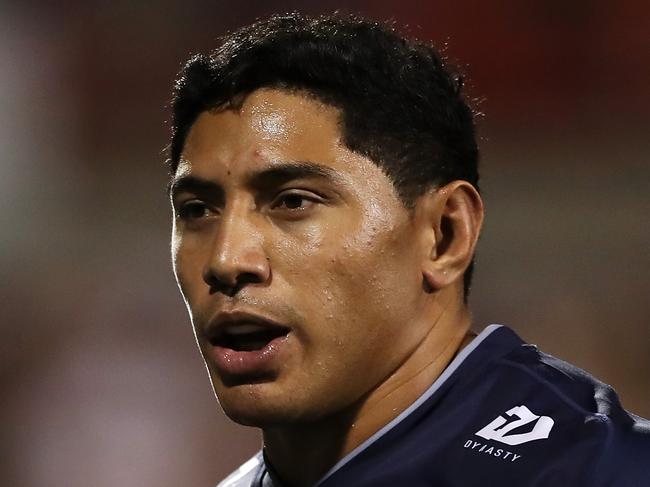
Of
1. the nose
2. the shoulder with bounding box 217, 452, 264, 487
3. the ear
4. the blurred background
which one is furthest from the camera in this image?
the blurred background

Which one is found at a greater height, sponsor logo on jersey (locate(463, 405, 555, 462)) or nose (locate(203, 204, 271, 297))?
nose (locate(203, 204, 271, 297))

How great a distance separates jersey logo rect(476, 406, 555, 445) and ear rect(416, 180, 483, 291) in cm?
22

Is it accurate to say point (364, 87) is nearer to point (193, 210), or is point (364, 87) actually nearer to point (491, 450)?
point (193, 210)

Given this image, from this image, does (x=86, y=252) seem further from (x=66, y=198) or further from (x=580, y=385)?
(x=580, y=385)

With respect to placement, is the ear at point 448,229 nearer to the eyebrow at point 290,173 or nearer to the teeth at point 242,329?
the eyebrow at point 290,173

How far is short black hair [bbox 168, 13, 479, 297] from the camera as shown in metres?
1.54

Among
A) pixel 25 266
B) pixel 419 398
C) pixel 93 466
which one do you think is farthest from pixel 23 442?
pixel 419 398

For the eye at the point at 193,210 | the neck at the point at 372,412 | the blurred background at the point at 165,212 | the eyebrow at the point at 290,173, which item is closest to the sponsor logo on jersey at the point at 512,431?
the neck at the point at 372,412

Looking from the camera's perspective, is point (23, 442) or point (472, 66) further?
point (472, 66)

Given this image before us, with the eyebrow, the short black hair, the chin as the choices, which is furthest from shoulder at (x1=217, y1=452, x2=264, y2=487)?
the eyebrow

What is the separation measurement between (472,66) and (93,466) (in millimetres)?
2128

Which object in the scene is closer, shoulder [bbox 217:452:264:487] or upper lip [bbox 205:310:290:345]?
upper lip [bbox 205:310:290:345]

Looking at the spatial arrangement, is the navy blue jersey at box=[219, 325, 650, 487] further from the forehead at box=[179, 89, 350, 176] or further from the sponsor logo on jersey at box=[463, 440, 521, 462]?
the forehead at box=[179, 89, 350, 176]

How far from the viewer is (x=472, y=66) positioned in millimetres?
4500
